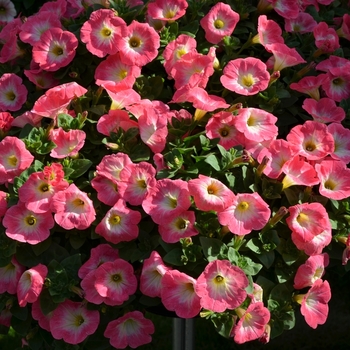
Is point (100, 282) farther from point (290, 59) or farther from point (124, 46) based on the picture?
point (290, 59)

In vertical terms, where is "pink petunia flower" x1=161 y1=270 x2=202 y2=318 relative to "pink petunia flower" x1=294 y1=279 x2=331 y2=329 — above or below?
above

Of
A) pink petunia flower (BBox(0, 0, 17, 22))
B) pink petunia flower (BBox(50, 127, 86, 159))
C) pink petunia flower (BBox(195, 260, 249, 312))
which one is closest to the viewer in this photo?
pink petunia flower (BBox(195, 260, 249, 312))

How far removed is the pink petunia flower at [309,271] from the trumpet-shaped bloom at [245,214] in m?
0.13

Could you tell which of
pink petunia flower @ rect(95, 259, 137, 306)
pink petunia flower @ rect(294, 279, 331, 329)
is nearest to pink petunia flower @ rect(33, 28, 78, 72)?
pink petunia flower @ rect(95, 259, 137, 306)

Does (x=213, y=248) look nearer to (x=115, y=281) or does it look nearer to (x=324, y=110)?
(x=115, y=281)

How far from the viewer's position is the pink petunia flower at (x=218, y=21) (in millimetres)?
1706

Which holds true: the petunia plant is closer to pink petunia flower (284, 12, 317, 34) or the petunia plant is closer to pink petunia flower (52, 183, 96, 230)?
pink petunia flower (52, 183, 96, 230)

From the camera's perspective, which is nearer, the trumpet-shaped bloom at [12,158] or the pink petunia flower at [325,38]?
the trumpet-shaped bloom at [12,158]

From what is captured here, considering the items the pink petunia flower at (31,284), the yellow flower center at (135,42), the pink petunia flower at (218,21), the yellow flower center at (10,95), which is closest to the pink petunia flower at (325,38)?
the pink petunia flower at (218,21)

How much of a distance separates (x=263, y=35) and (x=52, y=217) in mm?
719

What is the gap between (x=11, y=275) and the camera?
4.86 feet

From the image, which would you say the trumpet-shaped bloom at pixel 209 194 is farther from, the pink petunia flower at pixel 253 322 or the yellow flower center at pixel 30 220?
the yellow flower center at pixel 30 220

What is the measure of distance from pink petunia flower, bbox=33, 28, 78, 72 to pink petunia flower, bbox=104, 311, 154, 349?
26.1 inches

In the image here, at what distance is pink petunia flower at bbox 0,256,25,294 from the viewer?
1.46 meters
